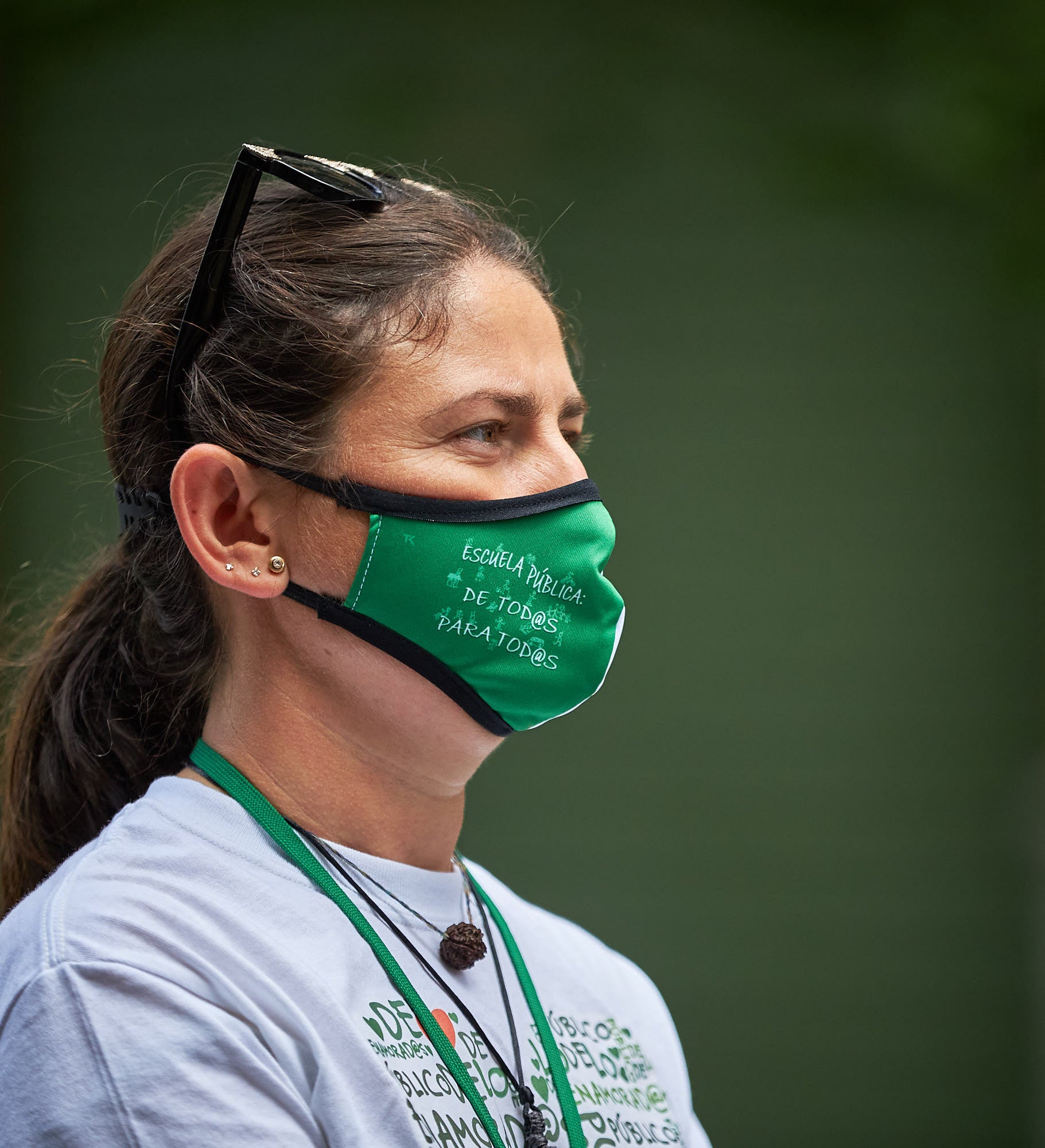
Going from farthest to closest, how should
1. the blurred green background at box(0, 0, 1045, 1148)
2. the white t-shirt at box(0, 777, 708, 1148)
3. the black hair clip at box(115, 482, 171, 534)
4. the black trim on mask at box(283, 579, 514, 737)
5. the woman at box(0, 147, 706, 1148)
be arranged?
1. the blurred green background at box(0, 0, 1045, 1148)
2. the black hair clip at box(115, 482, 171, 534)
3. the black trim on mask at box(283, 579, 514, 737)
4. the woman at box(0, 147, 706, 1148)
5. the white t-shirt at box(0, 777, 708, 1148)

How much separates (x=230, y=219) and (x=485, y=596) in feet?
2.04

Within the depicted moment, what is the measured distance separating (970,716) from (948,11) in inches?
92.1

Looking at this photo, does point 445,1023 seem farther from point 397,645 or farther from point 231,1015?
point 397,645

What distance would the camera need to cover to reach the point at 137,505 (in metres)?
1.81

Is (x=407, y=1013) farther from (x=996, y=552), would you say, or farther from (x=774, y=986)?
(x=996, y=552)

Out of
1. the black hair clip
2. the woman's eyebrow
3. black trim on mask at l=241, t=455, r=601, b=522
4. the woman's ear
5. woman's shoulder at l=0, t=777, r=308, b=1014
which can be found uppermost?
the woman's eyebrow

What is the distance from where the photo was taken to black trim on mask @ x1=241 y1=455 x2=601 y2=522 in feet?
5.27

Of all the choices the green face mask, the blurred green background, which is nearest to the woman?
the green face mask

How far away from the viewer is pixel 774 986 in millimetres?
4188

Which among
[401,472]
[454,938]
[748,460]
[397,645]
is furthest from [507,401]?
[748,460]

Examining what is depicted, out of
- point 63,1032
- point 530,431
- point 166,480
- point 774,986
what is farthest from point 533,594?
point 774,986

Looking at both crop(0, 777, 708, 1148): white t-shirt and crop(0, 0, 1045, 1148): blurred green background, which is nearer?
crop(0, 777, 708, 1148): white t-shirt

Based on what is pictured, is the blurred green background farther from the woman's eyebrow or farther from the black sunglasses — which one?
the woman's eyebrow

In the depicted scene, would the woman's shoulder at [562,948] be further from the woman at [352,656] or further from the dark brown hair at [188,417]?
the dark brown hair at [188,417]
